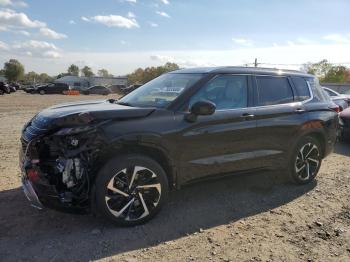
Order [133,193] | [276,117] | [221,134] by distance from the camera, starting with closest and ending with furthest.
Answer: [133,193] → [221,134] → [276,117]

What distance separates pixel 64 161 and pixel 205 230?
1.83m

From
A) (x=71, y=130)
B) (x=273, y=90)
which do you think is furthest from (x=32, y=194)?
(x=273, y=90)

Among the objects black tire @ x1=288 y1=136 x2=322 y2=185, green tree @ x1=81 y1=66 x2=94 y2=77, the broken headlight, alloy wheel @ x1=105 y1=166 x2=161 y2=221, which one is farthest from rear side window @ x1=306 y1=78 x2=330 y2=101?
green tree @ x1=81 y1=66 x2=94 y2=77

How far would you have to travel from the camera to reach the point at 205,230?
464cm

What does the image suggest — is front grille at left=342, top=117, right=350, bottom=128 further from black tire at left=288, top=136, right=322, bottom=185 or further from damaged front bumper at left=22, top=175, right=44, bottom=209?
damaged front bumper at left=22, top=175, right=44, bottom=209

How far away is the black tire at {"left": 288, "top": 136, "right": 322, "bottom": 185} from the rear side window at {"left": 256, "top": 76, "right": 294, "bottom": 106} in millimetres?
756

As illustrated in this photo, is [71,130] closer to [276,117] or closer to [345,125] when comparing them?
[276,117]

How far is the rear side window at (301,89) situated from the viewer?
633 cm

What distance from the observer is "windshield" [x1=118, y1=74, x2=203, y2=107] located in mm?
5105

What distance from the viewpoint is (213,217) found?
16.5 ft

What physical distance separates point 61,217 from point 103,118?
1.44m

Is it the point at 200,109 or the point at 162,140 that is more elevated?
the point at 200,109

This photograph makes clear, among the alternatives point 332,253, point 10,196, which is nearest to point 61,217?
point 10,196

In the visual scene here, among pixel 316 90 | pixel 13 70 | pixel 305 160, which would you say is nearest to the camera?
pixel 305 160
